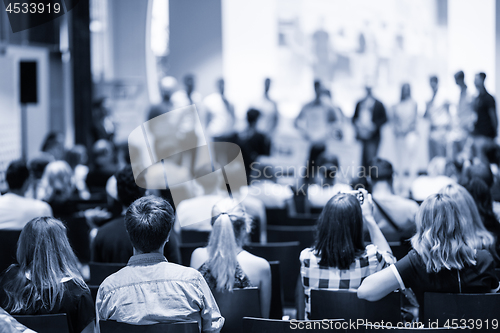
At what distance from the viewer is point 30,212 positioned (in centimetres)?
390

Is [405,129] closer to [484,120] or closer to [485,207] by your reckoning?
[484,120]

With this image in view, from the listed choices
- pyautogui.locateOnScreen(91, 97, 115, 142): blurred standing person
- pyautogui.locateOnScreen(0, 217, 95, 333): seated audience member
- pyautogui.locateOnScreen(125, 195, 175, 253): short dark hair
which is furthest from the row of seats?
pyautogui.locateOnScreen(91, 97, 115, 142): blurred standing person

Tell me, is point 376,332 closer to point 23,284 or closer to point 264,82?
point 23,284

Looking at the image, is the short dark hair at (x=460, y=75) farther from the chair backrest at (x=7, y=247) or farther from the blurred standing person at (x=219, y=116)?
the chair backrest at (x=7, y=247)

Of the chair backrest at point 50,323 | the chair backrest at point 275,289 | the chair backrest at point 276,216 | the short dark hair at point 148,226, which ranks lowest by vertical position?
the chair backrest at point 275,289

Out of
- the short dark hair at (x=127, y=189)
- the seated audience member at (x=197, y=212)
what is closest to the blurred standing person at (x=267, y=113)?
the seated audience member at (x=197, y=212)

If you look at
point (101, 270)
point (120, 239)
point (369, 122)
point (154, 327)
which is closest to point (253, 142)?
point (369, 122)

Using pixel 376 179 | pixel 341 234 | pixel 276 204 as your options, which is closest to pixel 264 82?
pixel 276 204

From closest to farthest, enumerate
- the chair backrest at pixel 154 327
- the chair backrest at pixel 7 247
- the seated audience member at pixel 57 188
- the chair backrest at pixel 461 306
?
the chair backrest at pixel 154 327 < the chair backrest at pixel 461 306 < the chair backrest at pixel 7 247 < the seated audience member at pixel 57 188

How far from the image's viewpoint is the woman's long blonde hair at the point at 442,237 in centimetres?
226

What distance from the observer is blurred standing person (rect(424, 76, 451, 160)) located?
29.2 feet

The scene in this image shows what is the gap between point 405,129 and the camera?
9.15m

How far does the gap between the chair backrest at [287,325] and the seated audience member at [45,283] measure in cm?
65

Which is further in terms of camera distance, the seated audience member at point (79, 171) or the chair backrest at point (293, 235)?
the seated audience member at point (79, 171)
